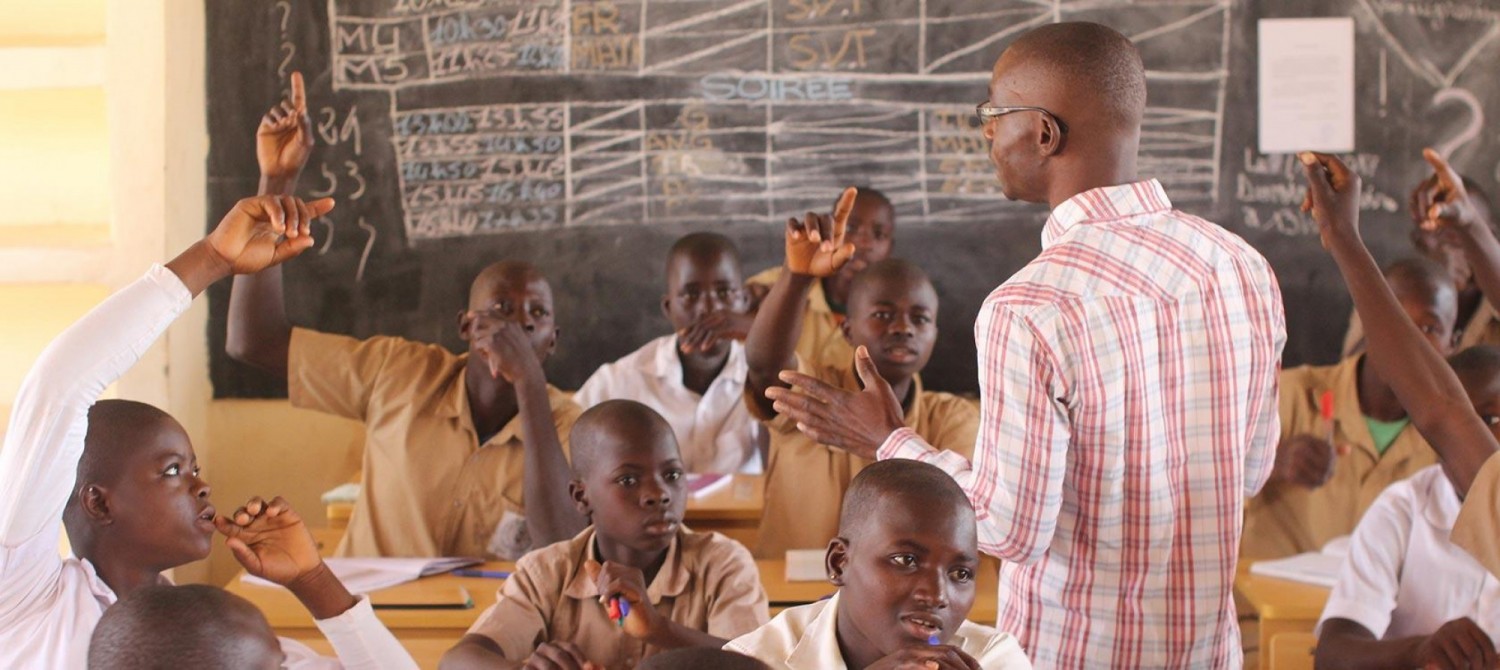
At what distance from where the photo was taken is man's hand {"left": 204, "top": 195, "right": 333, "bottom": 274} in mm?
2295

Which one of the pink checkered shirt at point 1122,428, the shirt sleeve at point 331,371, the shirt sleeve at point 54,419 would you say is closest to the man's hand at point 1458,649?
the pink checkered shirt at point 1122,428

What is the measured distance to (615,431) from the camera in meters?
2.75

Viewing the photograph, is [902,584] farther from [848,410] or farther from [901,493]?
[848,410]

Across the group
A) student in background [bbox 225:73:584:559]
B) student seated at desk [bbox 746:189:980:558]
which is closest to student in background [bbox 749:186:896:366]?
student seated at desk [bbox 746:189:980:558]

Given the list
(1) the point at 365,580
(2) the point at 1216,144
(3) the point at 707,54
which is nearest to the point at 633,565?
(1) the point at 365,580

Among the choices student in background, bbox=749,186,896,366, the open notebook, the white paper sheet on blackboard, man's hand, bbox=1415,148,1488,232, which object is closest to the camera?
man's hand, bbox=1415,148,1488,232

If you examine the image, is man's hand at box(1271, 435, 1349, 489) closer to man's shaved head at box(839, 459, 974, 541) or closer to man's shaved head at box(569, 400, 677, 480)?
man's shaved head at box(569, 400, 677, 480)

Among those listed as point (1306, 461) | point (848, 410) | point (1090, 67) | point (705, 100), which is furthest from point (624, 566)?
point (705, 100)

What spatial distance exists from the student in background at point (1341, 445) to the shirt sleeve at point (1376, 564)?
0.66 meters

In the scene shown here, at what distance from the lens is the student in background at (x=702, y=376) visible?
4.24 m

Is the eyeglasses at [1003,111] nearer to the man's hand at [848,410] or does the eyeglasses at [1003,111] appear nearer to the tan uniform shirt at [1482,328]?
the man's hand at [848,410]

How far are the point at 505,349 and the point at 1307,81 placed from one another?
119 inches

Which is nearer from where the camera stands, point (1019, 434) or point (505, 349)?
point (1019, 434)

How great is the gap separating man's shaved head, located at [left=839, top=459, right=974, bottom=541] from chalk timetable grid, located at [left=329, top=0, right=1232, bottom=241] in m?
3.10
